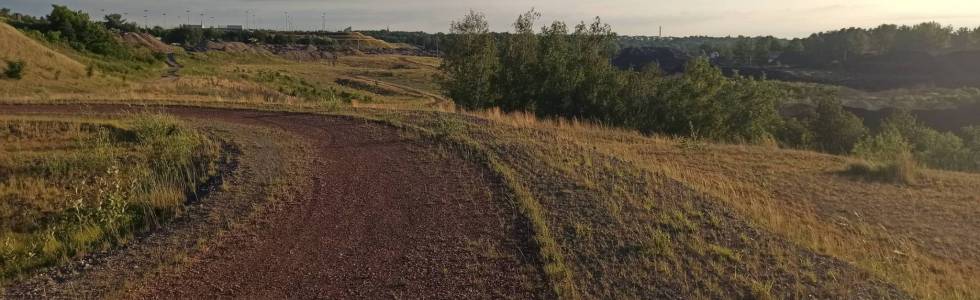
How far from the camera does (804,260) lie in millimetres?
5531

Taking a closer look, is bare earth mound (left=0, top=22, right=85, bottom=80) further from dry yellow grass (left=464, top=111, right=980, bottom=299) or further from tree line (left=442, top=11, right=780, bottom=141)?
dry yellow grass (left=464, top=111, right=980, bottom=299)

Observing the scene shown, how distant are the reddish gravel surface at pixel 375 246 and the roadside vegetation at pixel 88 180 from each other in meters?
1.48

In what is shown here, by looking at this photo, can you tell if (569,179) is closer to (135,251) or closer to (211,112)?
(135,251)

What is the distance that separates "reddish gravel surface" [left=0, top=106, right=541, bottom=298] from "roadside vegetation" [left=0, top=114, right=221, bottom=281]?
1.48 m

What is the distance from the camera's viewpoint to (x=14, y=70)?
2461 cm

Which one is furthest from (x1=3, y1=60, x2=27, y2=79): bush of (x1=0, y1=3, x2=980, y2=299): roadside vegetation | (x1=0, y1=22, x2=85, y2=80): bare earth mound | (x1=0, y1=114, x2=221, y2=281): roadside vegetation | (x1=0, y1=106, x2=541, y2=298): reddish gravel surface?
(x1=0, y1=106, x2=541, y2=298): reddish gravel surface

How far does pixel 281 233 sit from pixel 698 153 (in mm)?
9517

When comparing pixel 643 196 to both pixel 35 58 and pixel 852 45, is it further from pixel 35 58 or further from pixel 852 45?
pixel 852 45

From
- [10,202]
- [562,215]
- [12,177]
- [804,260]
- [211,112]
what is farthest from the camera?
[211,112]

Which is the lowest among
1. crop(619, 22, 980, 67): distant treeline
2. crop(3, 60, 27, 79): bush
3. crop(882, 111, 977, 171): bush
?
crop(882, 111, 977, 171): bush

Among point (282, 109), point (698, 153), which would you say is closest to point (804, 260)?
point (698, 153)

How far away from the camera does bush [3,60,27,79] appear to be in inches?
958

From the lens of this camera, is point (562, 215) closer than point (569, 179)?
Yes

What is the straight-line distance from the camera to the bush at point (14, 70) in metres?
24.3
